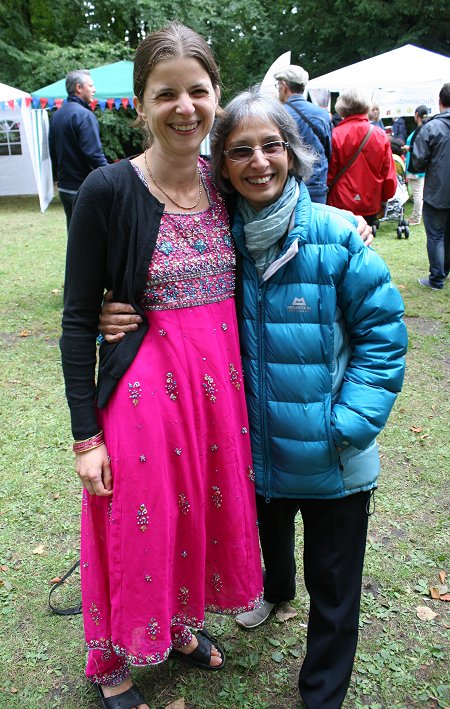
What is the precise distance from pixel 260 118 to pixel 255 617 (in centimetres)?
190

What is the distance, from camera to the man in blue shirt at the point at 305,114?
192 inches

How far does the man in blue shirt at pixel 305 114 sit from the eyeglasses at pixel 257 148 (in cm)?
326

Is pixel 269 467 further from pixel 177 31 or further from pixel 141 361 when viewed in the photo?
pixel 177 31

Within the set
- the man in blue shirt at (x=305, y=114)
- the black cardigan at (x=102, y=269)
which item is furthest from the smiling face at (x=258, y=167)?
the man in blue shirt at (x=305, y=114)

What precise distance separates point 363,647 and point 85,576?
1146 mm

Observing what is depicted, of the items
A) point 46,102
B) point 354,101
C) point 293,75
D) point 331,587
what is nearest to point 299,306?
point 331,587

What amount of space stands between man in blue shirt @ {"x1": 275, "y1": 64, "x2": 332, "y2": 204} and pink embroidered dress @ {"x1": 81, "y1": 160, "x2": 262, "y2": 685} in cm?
323

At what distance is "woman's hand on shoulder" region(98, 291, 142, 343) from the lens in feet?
5.62

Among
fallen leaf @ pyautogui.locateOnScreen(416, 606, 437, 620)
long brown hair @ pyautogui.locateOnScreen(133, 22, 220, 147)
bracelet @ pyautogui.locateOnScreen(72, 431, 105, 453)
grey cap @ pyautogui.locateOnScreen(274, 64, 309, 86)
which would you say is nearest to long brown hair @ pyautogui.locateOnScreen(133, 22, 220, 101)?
long brown hair @ pyautogui.locateOnScreen(133, 22, 220, 147)

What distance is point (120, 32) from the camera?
66.8 feet

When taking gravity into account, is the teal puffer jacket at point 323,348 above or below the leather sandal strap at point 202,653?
above

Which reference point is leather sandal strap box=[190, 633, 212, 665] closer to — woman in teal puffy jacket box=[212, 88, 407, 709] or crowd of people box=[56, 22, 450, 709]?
crowd of people box=[56, 22, 450, 709]

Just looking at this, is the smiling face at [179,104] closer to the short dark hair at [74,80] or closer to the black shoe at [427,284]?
the short dark hair at [74,80]

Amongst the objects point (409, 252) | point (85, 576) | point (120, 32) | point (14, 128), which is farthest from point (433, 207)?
point (120, 32)
